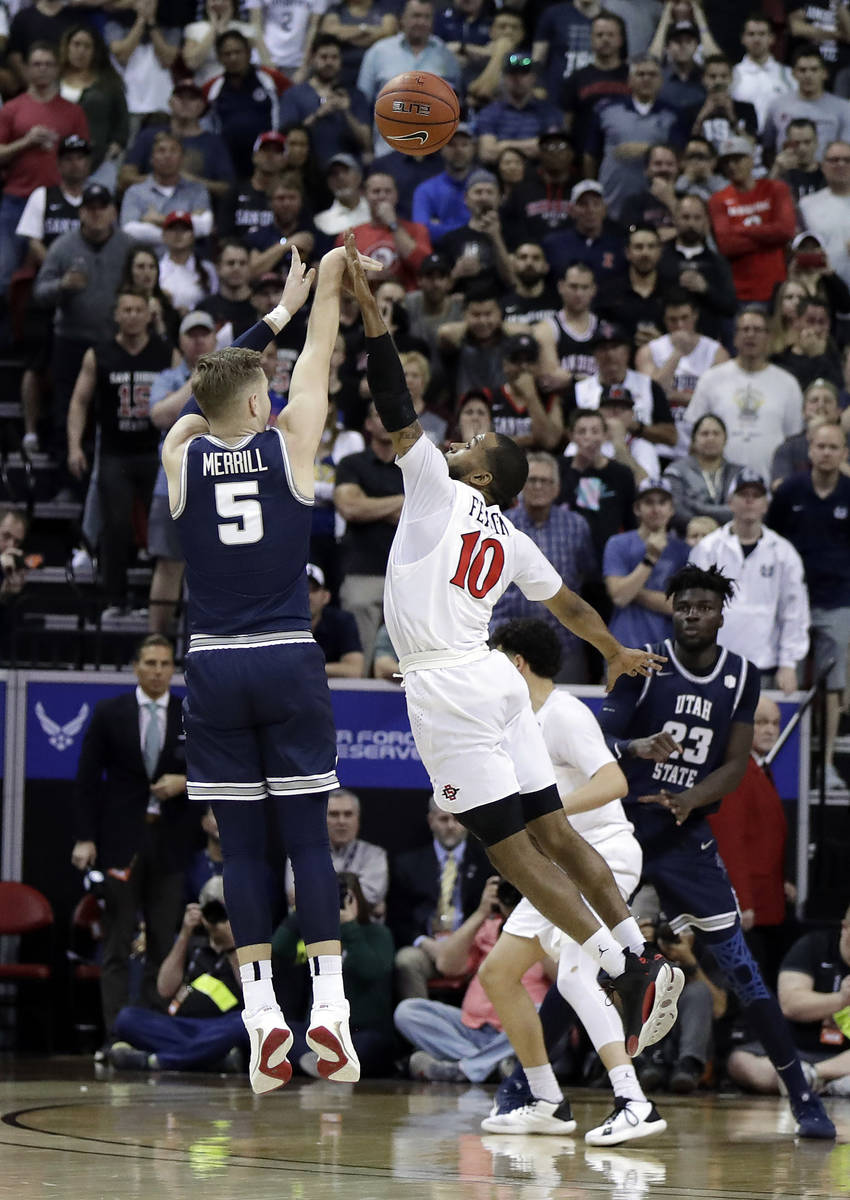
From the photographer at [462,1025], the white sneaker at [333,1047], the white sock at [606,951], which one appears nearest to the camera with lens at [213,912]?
the photographer at [462,1025]

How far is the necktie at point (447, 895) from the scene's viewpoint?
41.9 feet

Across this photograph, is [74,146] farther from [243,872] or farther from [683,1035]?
[243,872]

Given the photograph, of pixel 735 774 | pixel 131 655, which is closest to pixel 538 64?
pixel 131 655

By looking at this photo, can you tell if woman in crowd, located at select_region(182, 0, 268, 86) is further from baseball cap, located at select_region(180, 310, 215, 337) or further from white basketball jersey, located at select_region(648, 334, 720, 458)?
white basketball jersey, located at select_region(648, 334, 720, 458)

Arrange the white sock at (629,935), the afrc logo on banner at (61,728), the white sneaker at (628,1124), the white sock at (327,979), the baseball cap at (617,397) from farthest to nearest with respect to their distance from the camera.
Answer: the baseball cap at (617,397)
the afrc logo on banner at (61,728)
the white sneaker at (628,1124)
the white sock at (629,935)
the white sock at (327,979)

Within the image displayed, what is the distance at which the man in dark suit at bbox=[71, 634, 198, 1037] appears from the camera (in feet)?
42.0

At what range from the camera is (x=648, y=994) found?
25.8 ft

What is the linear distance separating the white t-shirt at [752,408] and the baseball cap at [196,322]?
3959mm

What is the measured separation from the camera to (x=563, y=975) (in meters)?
8.86

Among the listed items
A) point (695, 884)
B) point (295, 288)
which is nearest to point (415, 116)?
point (295, 288)

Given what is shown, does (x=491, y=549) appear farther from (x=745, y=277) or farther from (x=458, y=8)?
(x=458, y=8)

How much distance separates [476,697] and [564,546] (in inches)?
233

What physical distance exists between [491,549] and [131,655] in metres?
6.78

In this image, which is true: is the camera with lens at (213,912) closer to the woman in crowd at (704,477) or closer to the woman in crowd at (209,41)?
the woman in crowd at (704,477)
